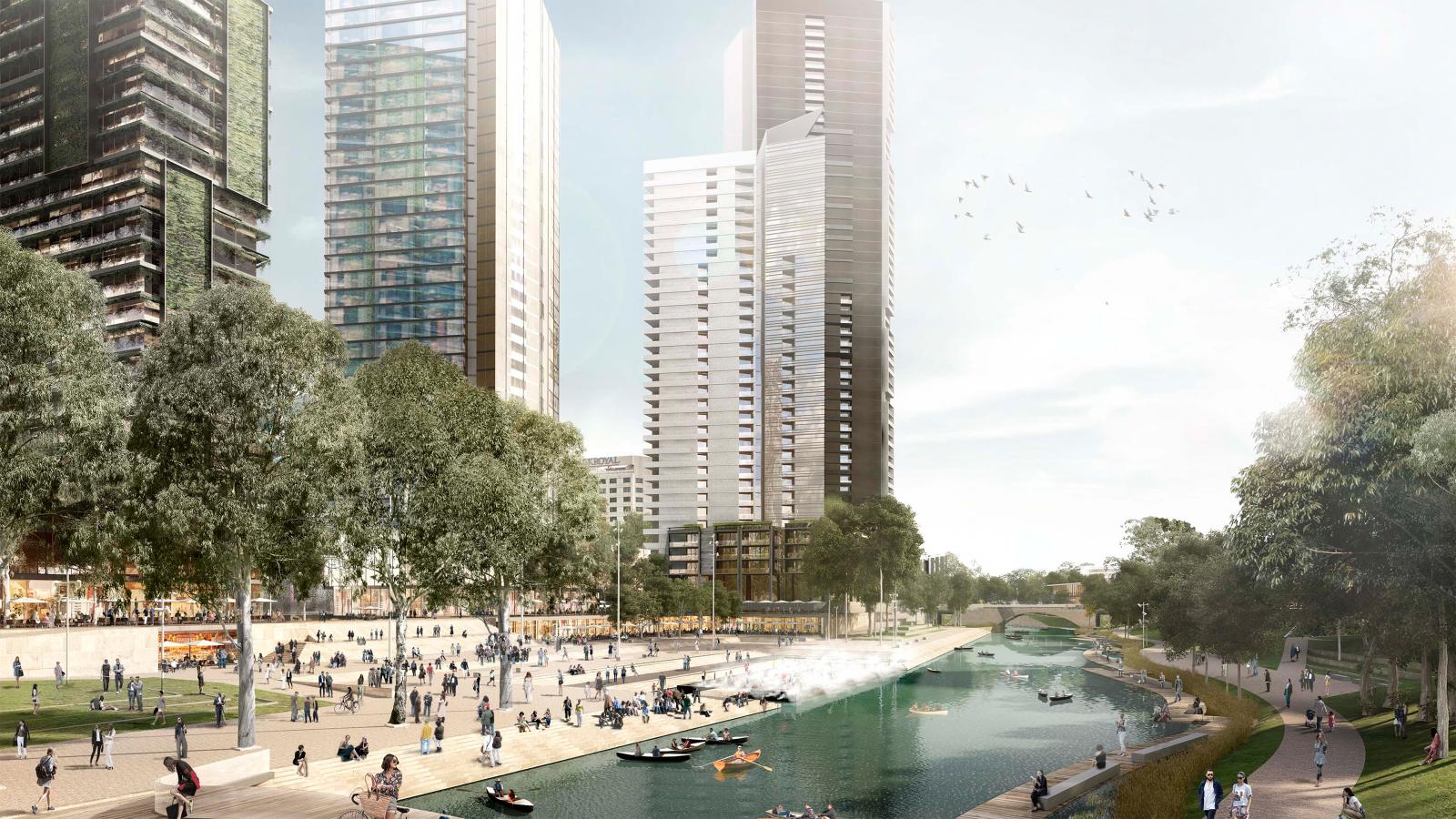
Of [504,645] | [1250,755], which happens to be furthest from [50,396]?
[1250,755]

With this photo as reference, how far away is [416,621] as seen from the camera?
111562 millimetres

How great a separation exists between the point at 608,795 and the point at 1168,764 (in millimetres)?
25472

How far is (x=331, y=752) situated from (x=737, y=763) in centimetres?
1897

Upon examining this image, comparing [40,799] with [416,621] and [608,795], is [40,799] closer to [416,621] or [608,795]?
[608,795]

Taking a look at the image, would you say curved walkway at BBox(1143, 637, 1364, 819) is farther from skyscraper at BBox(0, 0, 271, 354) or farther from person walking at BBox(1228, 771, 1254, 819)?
skyscraper at BBox(0, 0, 271, 354)

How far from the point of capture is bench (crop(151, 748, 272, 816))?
31.5 meters

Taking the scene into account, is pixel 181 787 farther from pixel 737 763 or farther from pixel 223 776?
pixel 737 763

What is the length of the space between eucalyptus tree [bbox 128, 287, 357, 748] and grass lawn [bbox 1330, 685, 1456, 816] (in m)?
39.1

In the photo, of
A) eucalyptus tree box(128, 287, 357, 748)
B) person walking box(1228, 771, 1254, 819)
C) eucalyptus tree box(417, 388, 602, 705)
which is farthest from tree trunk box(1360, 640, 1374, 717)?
eucalyptus tree box(128, 287, 357, 748)

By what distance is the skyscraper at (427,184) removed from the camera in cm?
17288

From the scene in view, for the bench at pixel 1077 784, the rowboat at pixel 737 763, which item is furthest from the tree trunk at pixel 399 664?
the bench at pixel 1077 784

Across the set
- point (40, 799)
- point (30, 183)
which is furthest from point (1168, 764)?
point (30, 183)

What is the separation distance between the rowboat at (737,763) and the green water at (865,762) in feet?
2.36

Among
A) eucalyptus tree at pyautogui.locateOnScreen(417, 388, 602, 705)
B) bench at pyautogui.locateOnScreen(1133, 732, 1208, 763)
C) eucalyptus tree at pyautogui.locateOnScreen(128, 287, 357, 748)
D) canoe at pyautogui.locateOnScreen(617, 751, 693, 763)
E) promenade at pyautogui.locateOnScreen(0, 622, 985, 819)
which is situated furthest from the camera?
canoe at pyautogui.locateOnScreen(617, 751, 693, 763)
